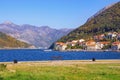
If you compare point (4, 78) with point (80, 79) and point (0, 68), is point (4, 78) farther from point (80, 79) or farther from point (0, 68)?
point (0, 68)

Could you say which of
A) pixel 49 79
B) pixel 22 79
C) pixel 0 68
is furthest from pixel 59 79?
pixel 0 68

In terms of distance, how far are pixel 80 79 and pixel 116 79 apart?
3752 mm

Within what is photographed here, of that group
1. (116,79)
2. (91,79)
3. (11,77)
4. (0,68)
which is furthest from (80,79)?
(0,68)

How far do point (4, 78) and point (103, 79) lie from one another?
393 inches

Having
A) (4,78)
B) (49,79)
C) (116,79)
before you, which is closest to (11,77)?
(4,78)

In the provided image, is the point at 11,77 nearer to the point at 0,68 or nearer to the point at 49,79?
the point at 49,79

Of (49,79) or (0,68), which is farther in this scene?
(0,68)

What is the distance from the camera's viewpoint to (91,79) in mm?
39750

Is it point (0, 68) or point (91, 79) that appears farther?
point (0, 68)

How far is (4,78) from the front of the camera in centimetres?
3916

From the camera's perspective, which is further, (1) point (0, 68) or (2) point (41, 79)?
(1) point (0, 68)

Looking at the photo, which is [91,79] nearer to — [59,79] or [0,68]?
[59,79]

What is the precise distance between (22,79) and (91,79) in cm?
698

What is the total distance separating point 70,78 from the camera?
40.3m
